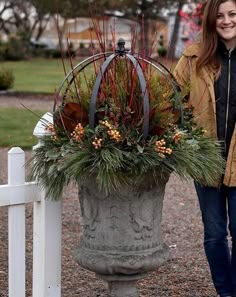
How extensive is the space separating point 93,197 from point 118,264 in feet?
0.97

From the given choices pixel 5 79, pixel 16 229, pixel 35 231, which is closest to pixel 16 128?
pixel 5 79

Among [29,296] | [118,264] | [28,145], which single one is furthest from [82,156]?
[28,145]

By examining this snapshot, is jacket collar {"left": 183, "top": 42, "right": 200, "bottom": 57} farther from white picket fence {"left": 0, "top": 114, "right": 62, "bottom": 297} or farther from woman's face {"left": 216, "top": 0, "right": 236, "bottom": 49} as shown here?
white picket fence {"left": 0, "top": 114, "right": 62, "bottom": 297}

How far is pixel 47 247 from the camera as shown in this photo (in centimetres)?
330

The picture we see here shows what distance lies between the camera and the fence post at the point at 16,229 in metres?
3.13

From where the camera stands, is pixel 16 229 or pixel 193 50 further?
pixel 193 50

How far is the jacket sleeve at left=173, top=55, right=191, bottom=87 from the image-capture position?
339cm

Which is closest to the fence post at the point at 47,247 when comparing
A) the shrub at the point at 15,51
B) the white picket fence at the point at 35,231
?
the white picket fence at the point at 35,231

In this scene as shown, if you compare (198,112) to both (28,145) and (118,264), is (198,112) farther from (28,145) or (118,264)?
(28,145)

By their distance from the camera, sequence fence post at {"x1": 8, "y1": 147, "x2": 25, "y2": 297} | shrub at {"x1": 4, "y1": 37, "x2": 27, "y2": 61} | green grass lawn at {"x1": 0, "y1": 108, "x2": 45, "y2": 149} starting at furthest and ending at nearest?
1. shrub at {"x1": 4, "y1": 37, "x2": 27, "y2": 61}
2. green grass lawn at {"x1": 0, "y1": 108, "x2": 45, "y2": 149}
3. fence post at {"x1": 8, "y1": 147, "x2": 25, "y2": 297}

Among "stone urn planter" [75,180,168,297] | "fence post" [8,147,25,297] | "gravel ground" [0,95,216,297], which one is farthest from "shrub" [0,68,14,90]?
"stone urn planter" [75,180,168,297]

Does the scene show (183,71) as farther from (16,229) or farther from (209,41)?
(16,229)

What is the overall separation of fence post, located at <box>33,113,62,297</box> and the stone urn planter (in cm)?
36

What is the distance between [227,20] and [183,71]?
0.33 metres
